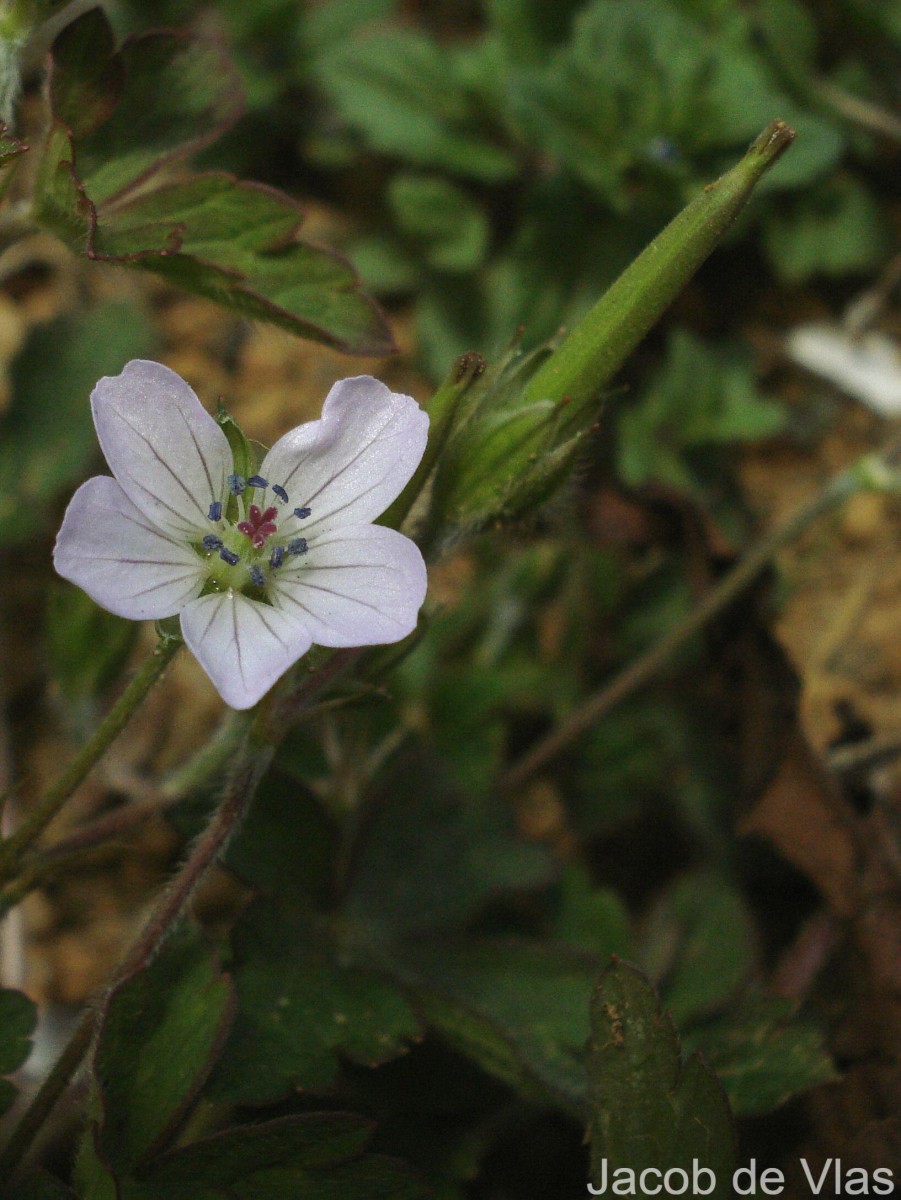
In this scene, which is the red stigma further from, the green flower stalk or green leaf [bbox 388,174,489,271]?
green leaf [bbox 388,174,489,271]

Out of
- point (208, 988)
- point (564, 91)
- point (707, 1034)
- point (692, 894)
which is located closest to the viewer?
point (208, 988)

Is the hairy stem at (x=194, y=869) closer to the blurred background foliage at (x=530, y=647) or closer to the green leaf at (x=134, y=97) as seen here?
the blurred background foliage at (x=530, y=647)

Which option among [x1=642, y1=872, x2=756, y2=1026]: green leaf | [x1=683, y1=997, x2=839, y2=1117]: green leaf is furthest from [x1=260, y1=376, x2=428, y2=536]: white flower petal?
[x1=642, y1=872, x2=756, y2=1026]: green leaf

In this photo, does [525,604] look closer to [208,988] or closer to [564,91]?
Answer: [564,91]

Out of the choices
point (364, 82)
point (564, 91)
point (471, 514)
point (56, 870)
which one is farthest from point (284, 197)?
point (364, 82)

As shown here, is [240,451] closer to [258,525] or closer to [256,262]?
[258,525]

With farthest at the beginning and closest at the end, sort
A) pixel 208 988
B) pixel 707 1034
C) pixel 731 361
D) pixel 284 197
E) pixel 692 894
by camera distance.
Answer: pixel 731 361 < pixel 692 894 < pixel 707 1034 < pixel 284 197 < pixel 208 988
